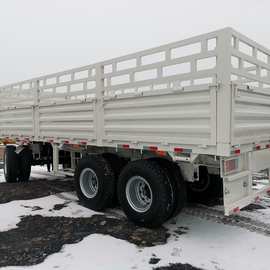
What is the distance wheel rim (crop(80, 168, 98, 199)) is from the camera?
19.6ft

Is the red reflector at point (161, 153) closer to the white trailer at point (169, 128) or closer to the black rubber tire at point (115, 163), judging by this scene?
the white trailer at point (169, 128)

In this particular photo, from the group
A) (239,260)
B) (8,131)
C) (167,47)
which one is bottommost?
(239,260)

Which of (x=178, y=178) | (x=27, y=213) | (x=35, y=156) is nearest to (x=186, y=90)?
(x=178, y=178)

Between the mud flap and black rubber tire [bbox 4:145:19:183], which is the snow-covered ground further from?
black rubber tire [bbox 4:145:19:183]

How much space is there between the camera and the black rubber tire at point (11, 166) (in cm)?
849

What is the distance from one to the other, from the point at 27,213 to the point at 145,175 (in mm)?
2398

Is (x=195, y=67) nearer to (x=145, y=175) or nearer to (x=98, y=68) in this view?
(x=145, y=175)

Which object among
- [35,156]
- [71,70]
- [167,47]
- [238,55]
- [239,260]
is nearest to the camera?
[239,260]

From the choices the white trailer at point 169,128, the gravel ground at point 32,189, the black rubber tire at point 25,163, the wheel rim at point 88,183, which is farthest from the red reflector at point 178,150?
the black rubber tire at point 25,163

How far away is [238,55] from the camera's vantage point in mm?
4035

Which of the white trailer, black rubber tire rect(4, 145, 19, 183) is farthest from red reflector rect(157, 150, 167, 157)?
black rubber tire rect(4, 145, 19, 183)

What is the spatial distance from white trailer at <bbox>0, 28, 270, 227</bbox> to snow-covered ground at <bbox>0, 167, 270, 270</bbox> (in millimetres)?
512

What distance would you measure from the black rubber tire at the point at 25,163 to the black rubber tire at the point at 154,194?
178 inches

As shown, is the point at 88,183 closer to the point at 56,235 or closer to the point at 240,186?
the point at 56,235
